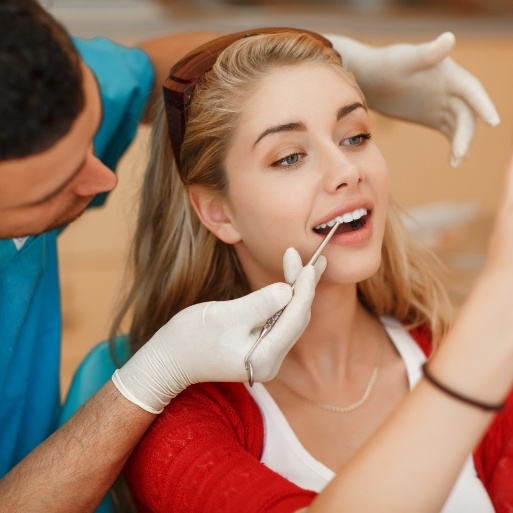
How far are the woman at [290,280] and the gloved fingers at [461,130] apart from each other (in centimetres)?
16

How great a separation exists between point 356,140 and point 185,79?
276 millimetres

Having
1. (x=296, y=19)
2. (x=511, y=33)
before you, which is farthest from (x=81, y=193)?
(x=511, y=33)

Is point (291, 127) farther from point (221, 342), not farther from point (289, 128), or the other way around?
point (221, 342)

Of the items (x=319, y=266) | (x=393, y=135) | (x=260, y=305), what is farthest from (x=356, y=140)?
(x=393, y=135)

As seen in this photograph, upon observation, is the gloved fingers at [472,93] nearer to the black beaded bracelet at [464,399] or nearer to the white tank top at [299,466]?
the white tank top at [299,466]

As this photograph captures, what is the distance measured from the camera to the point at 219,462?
1087mm

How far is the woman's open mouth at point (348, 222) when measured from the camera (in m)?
1.23

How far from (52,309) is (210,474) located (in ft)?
1.68

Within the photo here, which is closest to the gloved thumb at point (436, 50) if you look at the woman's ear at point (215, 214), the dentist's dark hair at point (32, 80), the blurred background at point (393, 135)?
the woman's ear at point (215, 214)

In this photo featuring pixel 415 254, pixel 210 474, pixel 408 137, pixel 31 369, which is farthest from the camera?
pixel 408 137

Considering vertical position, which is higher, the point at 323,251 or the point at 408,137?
the point at 323,251

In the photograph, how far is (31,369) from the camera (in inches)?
55.5

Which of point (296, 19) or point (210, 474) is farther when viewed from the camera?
point (296, 19)

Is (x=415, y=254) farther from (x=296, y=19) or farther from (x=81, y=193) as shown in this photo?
(x=296, y=19)
